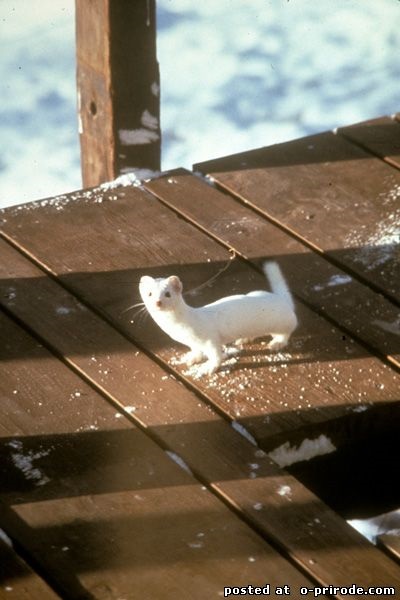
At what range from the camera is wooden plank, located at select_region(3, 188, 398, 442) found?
2.88 metres

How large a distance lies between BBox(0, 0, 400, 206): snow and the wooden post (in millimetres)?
1137

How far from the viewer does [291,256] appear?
3398 millimetres

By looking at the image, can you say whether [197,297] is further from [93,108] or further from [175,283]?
[93,108]

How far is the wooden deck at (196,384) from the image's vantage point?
2445mm

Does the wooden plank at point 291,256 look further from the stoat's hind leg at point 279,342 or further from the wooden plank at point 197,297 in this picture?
the stoat's hind leg at point 279,342

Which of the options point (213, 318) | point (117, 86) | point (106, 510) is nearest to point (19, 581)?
point (106, 510)

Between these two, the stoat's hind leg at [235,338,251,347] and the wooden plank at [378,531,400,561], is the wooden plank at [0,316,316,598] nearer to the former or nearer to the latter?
the wooden plank at [378,531,400,561]

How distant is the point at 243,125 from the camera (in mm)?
5723

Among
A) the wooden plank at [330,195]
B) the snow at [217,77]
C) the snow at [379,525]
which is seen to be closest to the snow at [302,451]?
the snow at [379,525]

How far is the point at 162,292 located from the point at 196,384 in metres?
0.20

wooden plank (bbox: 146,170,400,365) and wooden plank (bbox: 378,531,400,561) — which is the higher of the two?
wooden plank (bbox: 146,170,400,365)

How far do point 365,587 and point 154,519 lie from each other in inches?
15.3

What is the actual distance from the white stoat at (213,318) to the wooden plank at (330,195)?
0.37 meters

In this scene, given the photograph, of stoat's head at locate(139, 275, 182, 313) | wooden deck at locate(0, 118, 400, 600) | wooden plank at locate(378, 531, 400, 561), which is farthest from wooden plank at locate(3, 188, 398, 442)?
wooden plank at locate(378, 531, 400, 561)
